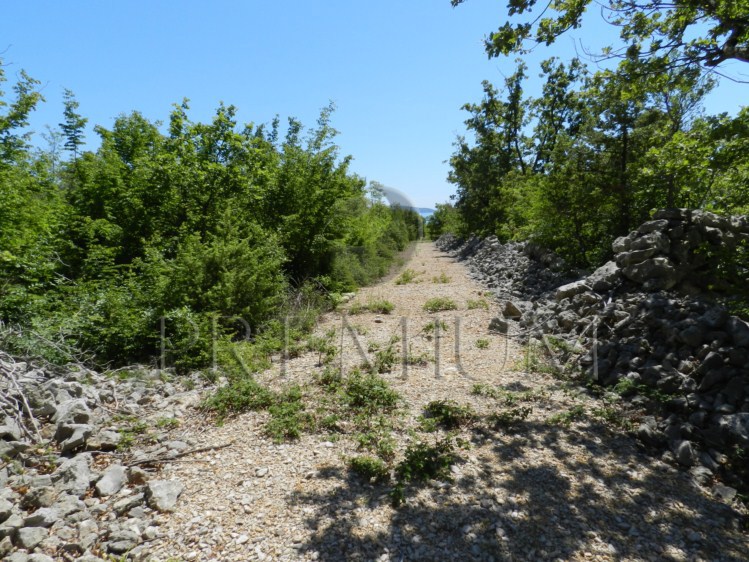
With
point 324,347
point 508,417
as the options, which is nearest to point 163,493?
point 508,417

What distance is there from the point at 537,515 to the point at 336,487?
1.51 m

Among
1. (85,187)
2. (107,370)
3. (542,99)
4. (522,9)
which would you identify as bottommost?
(107,370)

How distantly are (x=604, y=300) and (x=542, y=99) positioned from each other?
17.1 m

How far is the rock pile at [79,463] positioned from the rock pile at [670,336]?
4459 mm

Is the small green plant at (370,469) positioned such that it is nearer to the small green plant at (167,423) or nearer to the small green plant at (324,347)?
the small green plant at (167,423)

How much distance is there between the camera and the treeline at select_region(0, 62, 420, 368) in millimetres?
5148

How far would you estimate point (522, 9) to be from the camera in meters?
4.55

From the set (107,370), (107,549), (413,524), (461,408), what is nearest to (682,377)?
(461,408)

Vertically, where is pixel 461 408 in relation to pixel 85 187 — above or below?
below

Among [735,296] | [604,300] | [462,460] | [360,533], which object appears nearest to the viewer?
[360,533]

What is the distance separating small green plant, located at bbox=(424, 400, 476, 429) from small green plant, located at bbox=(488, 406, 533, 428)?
21 centimetres

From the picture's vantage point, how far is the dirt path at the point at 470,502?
7.90 feet

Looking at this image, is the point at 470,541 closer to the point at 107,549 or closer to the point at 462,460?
the point at 462,460

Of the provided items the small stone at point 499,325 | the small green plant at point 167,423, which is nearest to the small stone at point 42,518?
the small green plant at point 167,423
